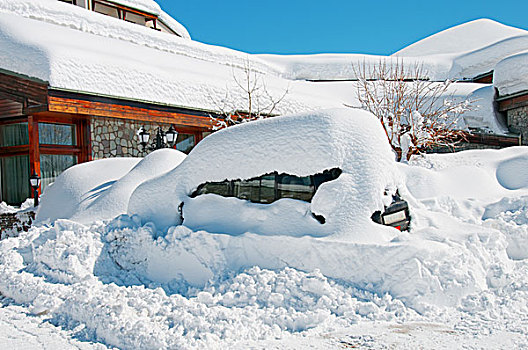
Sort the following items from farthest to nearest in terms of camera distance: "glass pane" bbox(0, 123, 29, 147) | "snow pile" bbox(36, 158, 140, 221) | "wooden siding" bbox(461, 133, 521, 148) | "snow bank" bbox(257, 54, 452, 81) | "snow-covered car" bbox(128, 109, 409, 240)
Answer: "snow bank" bbox(257, 54, 452, 81) < "wooden siding" bbox(461, 133, 521, 148) < "glass pane" bbox(0, 123, 29, 147) < "snow pile" bbox(36, 158, 140, 221) < "snow-covered car" bbox(128, 109, 409, 240)

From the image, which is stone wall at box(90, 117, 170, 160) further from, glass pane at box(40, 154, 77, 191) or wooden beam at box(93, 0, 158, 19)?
wooden beam at box(93, 0, 158, 19)

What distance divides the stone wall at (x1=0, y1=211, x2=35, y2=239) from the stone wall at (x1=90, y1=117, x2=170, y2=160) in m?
3.51

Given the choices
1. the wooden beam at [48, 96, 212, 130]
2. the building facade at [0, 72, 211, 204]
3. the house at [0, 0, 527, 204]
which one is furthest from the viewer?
the house at [0, 0, 527, 204]

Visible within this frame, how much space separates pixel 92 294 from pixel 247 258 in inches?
61.5

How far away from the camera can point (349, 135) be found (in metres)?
5.03

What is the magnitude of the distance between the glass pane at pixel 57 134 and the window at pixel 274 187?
9667mm

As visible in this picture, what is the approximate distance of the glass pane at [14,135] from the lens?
13.5 meters

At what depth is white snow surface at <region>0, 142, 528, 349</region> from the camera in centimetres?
351

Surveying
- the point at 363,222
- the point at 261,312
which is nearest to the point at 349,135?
the point at 363,222

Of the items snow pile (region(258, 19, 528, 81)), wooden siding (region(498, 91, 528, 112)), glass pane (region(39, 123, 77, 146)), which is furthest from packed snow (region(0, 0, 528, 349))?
snow pile (region(258, 19, 528, 81))

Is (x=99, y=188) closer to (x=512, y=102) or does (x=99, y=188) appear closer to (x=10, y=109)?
(x=10, y=109)

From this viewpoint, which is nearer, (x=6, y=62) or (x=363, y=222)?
(x=363, y=222)

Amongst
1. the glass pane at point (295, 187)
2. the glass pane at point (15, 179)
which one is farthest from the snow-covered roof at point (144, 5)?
the glass pane at point (295, 187)

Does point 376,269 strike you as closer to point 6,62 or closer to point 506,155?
point 506,155
